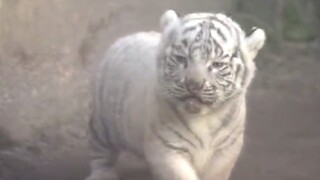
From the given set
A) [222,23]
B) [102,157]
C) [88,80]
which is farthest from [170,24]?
[88,80]

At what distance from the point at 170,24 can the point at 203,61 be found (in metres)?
0.41

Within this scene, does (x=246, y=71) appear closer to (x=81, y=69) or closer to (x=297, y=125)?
(x=297, y=125)

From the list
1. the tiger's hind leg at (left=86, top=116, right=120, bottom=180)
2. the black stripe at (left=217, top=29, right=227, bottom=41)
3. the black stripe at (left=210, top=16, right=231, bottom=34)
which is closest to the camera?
the black stripe at (left=217, top=29, right=227, bottom=41)

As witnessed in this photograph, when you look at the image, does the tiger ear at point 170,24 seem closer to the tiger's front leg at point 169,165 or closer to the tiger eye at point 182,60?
the tiger eye at point 182,60

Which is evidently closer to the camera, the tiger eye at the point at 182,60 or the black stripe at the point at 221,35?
the tiger eye at the point at 182,60

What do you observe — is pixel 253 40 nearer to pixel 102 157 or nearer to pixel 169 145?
pixel 169 145

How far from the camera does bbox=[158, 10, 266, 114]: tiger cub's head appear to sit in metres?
5.41

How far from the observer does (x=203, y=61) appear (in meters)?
5.42

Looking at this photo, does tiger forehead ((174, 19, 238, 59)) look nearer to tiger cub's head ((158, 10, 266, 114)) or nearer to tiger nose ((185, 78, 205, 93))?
tiger cub's head ((158, 10, 266, 114))

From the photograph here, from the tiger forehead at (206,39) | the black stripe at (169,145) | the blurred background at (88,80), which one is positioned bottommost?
the black stripe at (169,145)

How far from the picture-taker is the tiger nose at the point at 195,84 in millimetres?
5336

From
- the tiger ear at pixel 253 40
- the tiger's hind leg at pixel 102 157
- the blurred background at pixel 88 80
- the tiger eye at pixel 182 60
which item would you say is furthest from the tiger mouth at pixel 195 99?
the blurred background at pixel 88 80

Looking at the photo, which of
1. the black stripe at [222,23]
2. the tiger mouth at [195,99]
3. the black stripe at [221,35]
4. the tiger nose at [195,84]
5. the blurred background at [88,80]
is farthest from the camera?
the blurred background at [88,80]

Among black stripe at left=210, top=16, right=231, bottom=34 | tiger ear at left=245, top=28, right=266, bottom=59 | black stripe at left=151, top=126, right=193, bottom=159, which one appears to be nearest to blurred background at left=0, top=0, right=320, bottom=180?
black stripe at left=151, top=126, right=193, bottom=159
